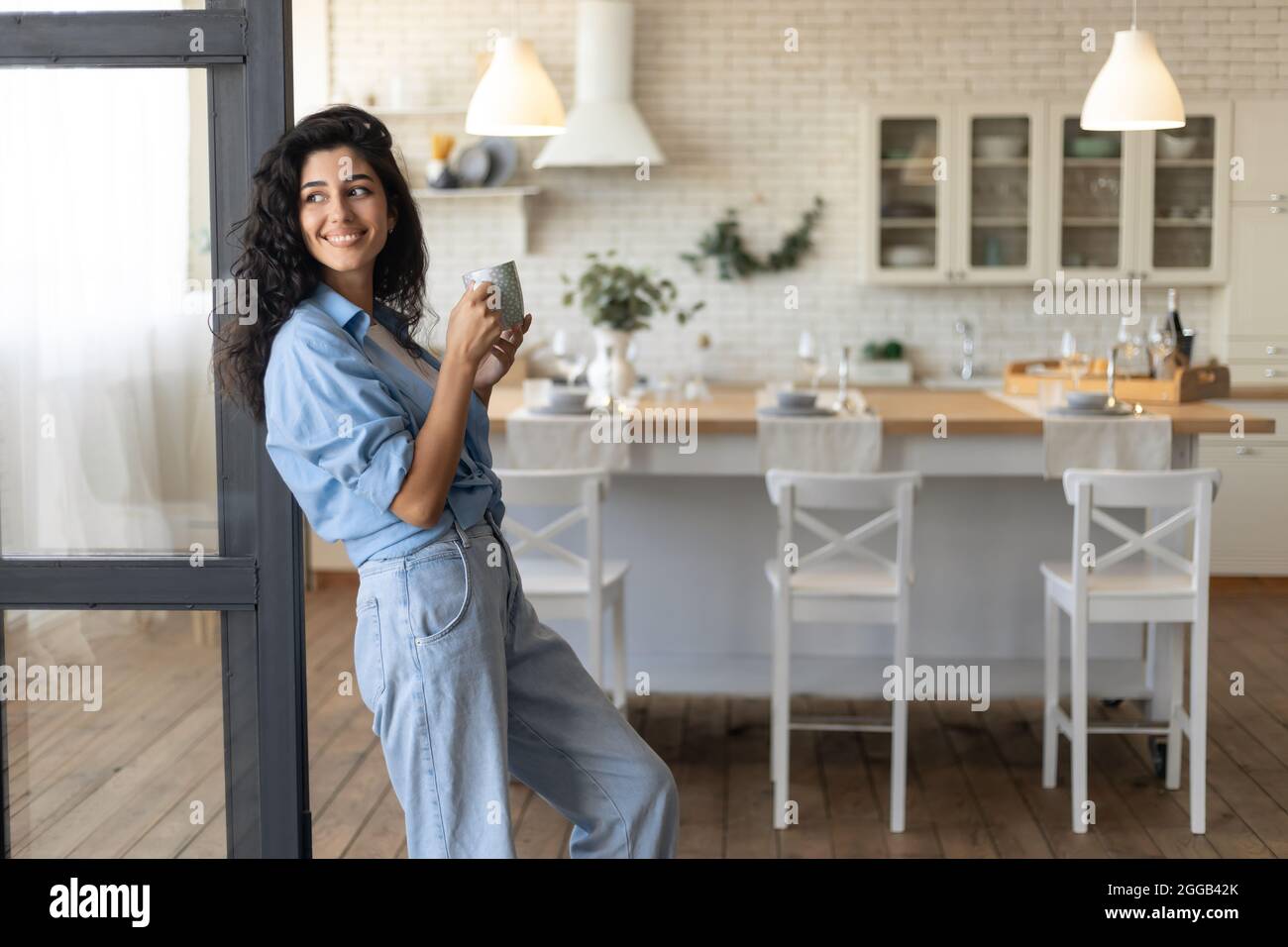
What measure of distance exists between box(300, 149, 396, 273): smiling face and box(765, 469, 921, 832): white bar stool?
174 centimetres

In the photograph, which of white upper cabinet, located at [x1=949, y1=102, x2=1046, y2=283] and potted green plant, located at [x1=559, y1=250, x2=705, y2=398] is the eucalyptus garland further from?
potted green plant, located at [x1=559, y1=250, x2=705, y2=398]

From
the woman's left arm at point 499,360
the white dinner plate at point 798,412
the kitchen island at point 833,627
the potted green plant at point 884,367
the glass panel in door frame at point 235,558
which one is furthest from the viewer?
the potted green plant at point 884,367

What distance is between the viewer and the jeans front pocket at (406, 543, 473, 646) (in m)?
1.75

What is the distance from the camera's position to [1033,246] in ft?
20.8

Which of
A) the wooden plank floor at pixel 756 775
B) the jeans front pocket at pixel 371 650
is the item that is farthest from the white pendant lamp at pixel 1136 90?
the jeans front pocket at pixel 371 650

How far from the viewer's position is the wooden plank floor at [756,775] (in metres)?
2.23

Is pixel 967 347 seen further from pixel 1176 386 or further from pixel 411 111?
pixel 411 111

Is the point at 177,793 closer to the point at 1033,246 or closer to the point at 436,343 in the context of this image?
the point at 436,343

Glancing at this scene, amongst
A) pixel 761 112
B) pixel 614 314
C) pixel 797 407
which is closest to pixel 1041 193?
pixel 761 112

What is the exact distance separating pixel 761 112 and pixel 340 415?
5.28 meters

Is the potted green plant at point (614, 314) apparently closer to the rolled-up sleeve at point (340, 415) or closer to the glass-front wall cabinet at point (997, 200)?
the glass-front wall cabinet at point (997, 200)

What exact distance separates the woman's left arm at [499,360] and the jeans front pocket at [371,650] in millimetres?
354

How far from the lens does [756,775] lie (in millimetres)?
3793
